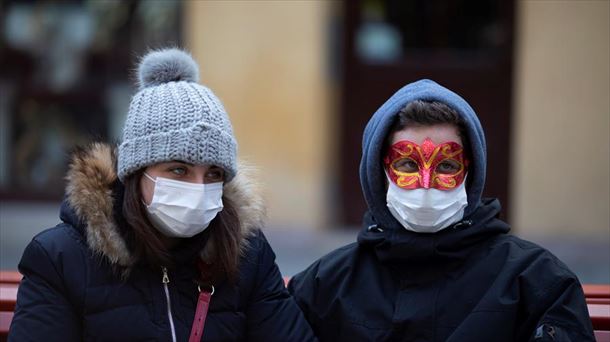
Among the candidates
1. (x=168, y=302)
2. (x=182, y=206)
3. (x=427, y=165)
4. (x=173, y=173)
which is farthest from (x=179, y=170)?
(x=427, y=165)

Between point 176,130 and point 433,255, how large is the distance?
2.78ft

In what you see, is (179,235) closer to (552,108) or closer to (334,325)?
(334,325)

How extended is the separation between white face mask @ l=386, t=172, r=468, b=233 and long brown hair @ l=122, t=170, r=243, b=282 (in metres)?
0.51

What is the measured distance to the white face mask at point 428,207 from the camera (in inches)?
120

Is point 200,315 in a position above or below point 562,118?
above

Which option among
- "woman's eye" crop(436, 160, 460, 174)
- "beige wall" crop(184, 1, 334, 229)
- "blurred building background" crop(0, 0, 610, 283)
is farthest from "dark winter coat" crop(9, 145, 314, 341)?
"beige wall" crop(184, 1, 334, 229)

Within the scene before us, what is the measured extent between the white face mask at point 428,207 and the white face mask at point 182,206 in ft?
1.80

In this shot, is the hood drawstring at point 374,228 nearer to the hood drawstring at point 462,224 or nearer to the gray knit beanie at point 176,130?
the hood drawstring at point 462,224

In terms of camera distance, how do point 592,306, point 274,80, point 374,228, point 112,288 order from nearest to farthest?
1. point 112,288
2. point 374,228
3. point 592,306
4. point 274,80

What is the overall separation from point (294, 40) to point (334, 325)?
17.2 feet

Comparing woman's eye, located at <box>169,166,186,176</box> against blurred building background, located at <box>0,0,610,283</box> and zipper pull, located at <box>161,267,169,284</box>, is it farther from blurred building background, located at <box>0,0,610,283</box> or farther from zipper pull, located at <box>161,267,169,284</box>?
blurred building background, located at <box>0,0,610,283</box>

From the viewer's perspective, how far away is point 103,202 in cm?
303

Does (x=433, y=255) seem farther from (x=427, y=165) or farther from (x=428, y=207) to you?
(x=427, y=165)

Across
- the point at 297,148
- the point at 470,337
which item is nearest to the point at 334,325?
the point at 470,337
